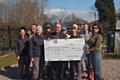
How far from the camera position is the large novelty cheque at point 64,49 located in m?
7.53

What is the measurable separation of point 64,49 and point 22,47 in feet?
5.10

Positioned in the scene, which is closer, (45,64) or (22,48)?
(22,48)

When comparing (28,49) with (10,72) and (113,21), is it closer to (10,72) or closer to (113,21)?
(10,72)

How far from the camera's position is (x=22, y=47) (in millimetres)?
8195

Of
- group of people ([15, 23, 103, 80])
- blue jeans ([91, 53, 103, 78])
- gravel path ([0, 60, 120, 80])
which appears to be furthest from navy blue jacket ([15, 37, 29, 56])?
blue jeans ([91, 53, 103, 78])

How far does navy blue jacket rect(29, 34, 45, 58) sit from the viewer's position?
7582mm

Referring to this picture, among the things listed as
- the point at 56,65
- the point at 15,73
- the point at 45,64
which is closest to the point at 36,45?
the point at 56,65

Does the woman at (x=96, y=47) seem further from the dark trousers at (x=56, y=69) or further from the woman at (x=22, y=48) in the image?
the woman at (x=22, y=48)

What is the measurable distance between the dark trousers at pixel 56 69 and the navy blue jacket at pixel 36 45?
23.8 inches

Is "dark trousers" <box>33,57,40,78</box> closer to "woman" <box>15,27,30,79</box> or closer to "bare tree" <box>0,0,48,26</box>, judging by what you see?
"woman" <box>15,27,30,79</box>

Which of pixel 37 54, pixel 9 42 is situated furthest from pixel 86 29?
pixel 9 42

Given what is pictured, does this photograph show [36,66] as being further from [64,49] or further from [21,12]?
[21,12]

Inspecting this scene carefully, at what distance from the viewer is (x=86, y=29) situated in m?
7.91

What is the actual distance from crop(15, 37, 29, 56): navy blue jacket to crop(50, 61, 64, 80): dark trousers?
1112 millimetres
